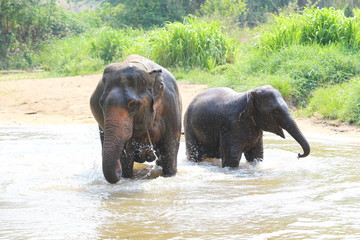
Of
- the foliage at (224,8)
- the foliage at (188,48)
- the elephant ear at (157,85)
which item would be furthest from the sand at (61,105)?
the foliage at (224,8)

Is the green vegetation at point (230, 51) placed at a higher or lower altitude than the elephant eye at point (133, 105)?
lower

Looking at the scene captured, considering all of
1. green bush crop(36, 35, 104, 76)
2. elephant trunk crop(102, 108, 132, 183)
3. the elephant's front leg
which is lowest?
green bush crop(36, 35, 104, 76)

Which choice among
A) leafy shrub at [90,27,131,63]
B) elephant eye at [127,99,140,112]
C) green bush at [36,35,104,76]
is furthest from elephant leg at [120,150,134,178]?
leafy shrub at [90,27,131,63]

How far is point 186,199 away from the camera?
239 inches

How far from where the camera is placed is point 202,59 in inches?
692

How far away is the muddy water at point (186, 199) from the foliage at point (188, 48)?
340 inches

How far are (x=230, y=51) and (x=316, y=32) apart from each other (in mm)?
3848

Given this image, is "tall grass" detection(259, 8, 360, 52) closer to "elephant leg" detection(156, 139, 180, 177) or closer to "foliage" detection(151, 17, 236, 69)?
"foliage" detection(151, 17, 236, 69)

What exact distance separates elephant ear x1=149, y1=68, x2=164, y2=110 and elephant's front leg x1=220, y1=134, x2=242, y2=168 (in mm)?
1746

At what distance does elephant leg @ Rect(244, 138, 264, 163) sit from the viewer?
8.06 m

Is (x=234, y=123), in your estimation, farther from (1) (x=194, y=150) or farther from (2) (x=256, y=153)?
(1) (x=194, y=150)

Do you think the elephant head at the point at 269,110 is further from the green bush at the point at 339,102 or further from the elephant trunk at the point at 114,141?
the green bush at the point at 339,102

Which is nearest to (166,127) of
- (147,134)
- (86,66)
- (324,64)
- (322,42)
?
(147,134)

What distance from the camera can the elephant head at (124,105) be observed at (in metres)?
5.53
